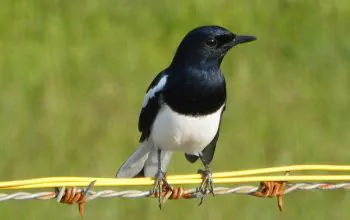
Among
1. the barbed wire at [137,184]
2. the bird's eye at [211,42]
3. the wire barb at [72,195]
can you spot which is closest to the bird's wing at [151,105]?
the bird's eye at [211,42]

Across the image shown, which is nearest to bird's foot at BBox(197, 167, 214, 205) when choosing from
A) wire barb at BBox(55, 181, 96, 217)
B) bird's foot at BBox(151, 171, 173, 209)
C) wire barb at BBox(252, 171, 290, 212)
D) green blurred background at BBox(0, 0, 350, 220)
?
bird's foot at BBox(151, 171, 173, 209)

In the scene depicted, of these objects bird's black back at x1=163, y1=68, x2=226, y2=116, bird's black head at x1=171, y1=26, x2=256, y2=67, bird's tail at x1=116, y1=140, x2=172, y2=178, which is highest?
bird's black head at x1=171, y1=26, x2=256, y2=67

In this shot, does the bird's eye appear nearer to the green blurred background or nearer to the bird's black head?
the bird's black head

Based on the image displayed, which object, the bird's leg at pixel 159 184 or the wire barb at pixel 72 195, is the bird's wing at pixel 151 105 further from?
the wire barb at pixel 72 195

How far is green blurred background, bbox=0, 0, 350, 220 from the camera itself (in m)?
8.38

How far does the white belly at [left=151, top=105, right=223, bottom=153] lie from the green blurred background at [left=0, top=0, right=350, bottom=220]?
1.84 metres

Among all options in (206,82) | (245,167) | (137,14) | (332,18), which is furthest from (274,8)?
(206,82)

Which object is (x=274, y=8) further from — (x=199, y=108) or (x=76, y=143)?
(x=199, y=108)

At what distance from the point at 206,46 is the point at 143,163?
2.18ft

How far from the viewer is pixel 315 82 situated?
10141 millimetres

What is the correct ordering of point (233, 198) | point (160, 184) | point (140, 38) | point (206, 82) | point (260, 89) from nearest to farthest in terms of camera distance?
point (160, 184) < point (206, 82) < point (233, 198) < point (260, 89) < point (140, 38)

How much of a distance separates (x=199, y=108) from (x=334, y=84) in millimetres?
4077

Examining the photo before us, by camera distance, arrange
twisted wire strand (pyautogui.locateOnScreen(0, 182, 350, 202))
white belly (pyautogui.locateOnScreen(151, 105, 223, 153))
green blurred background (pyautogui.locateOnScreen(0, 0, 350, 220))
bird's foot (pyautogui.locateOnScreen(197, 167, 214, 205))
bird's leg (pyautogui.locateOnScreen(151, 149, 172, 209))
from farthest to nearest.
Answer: green blurred background (pyautogui.locateOnScreen(0, 0, 350, 220)), white belly (pyautogui.locateOnScreen(151, 105, 223, 153)), bird's foot (pyautogui.locateOnScreen(197, 167, 214, 205)), bird's leg (pyautogui.locateOnScreen(151, 149, 172, 209)), twisted wire strand (pyautogui.locateOnScreen(0, 182, 350, 202))

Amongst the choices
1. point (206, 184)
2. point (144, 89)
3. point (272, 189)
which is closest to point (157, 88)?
point (206, 184)
